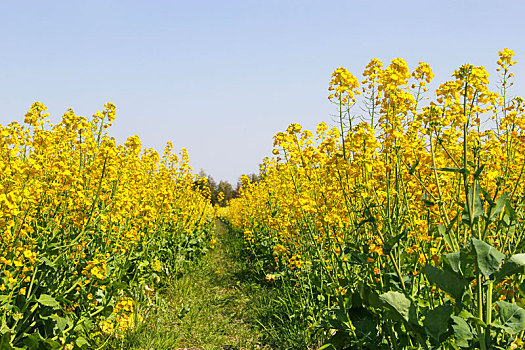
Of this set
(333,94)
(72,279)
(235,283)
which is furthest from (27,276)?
(235,283)

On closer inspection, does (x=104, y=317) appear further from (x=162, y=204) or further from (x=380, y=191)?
(x=380, y=191)

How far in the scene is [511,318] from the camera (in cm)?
190

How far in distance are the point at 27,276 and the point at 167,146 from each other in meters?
4.31

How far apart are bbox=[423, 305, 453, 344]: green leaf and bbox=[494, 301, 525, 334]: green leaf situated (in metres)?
0.21

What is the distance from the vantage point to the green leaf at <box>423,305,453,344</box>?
76.4 inches

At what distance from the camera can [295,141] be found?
354 cm

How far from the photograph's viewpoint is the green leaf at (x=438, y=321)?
6.37ft

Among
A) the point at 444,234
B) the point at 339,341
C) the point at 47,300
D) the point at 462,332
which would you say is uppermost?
the point at 444,234

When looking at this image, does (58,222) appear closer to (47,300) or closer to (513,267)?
(47,300)

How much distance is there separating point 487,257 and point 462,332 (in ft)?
1.32

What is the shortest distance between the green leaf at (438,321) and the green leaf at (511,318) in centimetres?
21

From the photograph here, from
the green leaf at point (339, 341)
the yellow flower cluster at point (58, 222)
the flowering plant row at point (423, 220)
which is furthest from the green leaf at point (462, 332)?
the yellow flower cluster at point (58, 222)

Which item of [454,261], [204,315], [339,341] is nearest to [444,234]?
[454,261]

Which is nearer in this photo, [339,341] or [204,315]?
[339,341]
